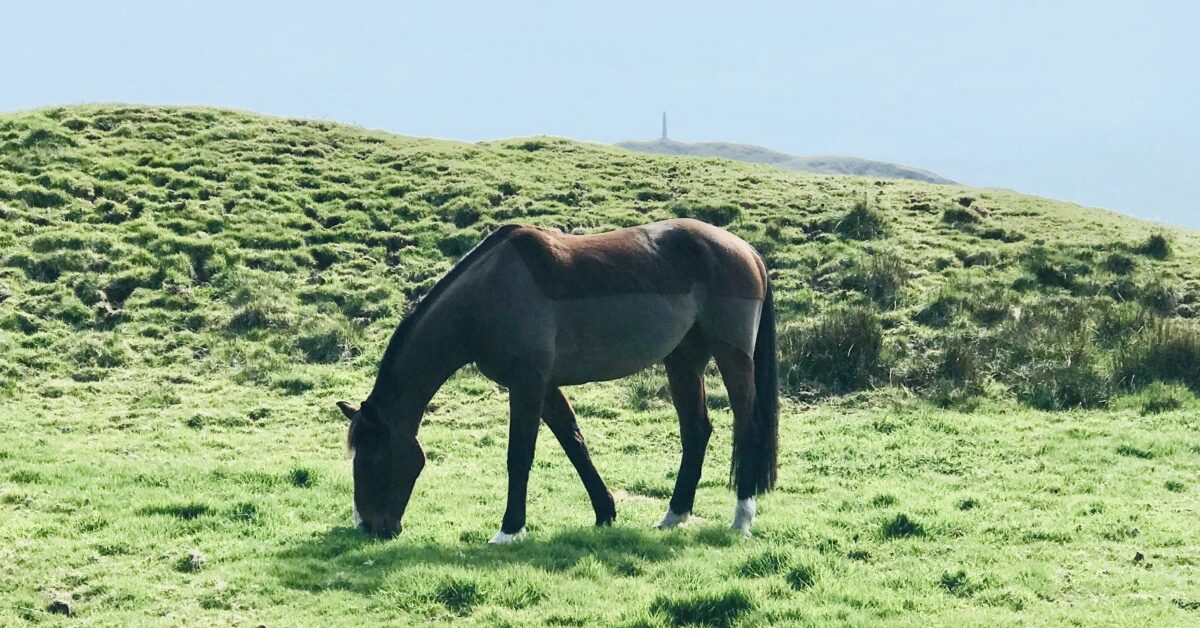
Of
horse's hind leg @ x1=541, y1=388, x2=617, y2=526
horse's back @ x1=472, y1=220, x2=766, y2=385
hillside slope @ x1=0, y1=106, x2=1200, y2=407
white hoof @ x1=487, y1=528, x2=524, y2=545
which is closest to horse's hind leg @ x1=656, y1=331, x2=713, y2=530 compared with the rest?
horse's back @ x1=472, y1=220, x2=766, y2=385

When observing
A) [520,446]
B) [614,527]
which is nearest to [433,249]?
[614,527]

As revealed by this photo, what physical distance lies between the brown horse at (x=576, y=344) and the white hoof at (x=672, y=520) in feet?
0.06

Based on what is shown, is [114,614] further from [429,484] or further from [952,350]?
[952,350]

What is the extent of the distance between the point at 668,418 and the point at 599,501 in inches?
209

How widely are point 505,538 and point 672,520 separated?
163 centimetres

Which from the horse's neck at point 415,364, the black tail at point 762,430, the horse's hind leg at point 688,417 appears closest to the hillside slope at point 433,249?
the black tail at point 762,430

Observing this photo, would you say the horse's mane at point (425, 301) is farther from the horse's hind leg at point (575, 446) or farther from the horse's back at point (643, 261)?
the horse's hind leg at point (575, 446)

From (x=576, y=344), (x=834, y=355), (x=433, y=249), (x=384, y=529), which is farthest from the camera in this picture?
(x=433, y=249)

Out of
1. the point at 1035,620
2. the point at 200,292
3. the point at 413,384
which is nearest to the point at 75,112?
the point at 200,292

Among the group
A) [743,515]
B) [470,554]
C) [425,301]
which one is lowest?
[470,554]

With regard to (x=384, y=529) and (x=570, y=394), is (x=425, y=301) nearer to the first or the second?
(x=384, y=529)

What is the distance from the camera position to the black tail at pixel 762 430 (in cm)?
916

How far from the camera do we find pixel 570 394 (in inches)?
614

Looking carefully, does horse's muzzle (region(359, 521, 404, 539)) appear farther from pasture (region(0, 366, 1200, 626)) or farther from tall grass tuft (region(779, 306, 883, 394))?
tall grass tuft (region(779, 306, 883, 394))
